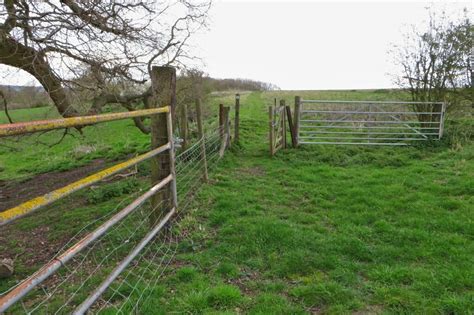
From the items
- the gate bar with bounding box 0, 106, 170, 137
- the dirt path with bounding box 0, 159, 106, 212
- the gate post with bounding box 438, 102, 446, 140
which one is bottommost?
the dirt path with bounding box 0, 159, 106, 212

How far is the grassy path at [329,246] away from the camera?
9.96 ft

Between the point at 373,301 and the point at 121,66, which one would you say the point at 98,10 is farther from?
the point at 373,301

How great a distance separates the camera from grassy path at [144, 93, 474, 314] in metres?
3.04

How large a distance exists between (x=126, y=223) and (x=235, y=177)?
2813 mm

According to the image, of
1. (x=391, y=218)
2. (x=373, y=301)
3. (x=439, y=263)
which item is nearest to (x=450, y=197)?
(x=391, y=218)

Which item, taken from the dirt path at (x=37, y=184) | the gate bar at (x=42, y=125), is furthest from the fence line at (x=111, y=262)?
the dirt path at (x=37, y=184)

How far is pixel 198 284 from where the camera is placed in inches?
127

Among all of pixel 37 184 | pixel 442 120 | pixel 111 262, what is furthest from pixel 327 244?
pixel 37 184

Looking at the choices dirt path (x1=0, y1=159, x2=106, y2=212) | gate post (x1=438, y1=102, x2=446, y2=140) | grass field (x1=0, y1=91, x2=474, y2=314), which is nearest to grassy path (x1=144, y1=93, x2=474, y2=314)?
grass field (x1=0, y1=91, x2=474, y2=314)

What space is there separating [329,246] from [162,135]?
7.82ft

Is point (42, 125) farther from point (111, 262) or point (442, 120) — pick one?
point (442, 120)

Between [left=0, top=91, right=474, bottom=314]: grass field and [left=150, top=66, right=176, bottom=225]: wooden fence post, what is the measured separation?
0.52 meters

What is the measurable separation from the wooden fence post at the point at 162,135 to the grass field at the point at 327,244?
1.71ft

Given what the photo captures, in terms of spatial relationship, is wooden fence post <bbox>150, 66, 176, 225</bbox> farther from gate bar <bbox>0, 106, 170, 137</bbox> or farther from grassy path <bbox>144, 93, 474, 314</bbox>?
gate bar <bbox>0, 106, 170, 137</bbox>
